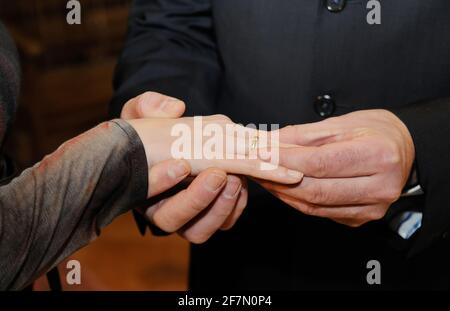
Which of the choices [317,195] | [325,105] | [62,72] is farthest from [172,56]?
[62,72]

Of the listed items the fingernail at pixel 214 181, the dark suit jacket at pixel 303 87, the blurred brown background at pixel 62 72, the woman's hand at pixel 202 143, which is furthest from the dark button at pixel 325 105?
the blurred brown background at pixel 62 72

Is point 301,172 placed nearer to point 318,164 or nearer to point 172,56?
Answer: point 318,164

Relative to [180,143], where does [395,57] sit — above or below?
above

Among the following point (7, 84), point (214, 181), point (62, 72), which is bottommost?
point (62, 72)

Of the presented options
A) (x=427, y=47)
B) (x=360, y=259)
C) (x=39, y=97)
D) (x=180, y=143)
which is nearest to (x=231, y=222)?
(x=180, y=143)

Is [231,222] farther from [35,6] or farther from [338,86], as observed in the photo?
[35,6]

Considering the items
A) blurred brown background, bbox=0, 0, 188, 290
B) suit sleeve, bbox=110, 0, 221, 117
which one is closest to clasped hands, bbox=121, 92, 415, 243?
suit sleeve, bbox=110, 0, 221, 117

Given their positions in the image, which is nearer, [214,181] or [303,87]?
[214,181]

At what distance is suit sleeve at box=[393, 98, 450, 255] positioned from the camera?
2.63 ft

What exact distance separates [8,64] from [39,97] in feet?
5.84

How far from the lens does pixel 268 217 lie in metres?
1.06

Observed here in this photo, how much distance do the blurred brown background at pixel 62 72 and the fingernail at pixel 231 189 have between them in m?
1.40

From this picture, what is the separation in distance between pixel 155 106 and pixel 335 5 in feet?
0.97

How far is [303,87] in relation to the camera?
939 millimetres
